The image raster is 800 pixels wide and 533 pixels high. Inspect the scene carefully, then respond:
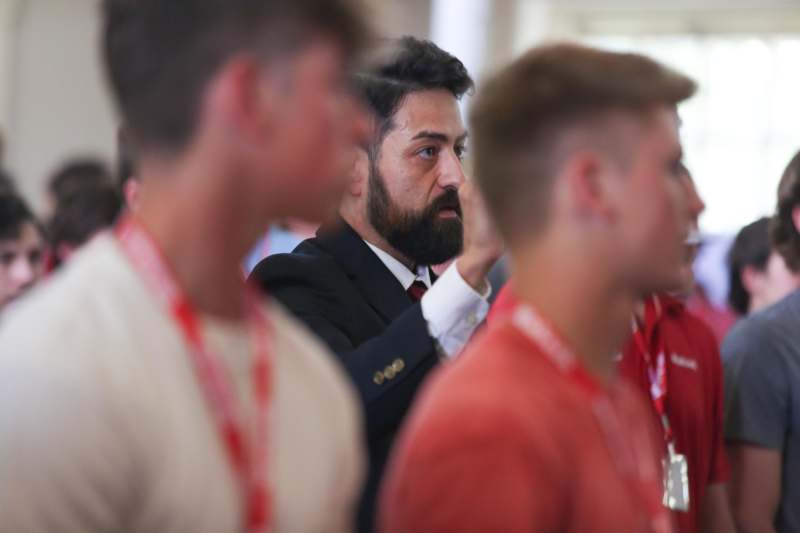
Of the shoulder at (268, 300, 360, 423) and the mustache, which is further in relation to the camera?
the mustache

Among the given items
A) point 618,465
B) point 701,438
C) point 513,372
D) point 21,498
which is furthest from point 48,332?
point 701,438

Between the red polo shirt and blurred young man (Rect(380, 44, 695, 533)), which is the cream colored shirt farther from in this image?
the red polo shirt

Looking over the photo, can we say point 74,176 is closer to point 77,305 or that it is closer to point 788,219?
point 788,219

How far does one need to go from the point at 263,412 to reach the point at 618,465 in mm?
467

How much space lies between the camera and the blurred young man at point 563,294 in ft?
5.33

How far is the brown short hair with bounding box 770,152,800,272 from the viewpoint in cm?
335

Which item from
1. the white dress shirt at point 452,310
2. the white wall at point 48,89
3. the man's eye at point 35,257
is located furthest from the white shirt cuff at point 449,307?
the white wall at point 48,89

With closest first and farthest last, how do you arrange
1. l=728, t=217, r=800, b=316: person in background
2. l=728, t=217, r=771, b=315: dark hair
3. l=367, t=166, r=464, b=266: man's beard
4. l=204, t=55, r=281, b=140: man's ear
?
l=204, t=55, r=281, b=140: man's ear
l=367, t=166, r=464, b=266: man's beard
l=728, t=217, r=800, b=316: person in background
l=728, t=217, r=771, b=315: dark hair

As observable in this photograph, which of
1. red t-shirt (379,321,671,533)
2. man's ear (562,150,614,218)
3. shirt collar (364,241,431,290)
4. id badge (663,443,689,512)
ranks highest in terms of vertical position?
man's ear (562,150,614,218)

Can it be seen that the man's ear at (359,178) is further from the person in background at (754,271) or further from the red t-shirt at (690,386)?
the person in background at (754,271)

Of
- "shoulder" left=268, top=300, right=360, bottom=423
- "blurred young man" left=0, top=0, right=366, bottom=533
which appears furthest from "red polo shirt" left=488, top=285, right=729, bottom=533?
"blurred young man" left=0, top=0, right=366, bottom=533

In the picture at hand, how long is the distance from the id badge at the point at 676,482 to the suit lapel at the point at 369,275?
1.88 feet

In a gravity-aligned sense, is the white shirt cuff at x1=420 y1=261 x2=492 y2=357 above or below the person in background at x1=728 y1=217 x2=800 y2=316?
above

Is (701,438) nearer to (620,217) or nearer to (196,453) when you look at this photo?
(620,217)
